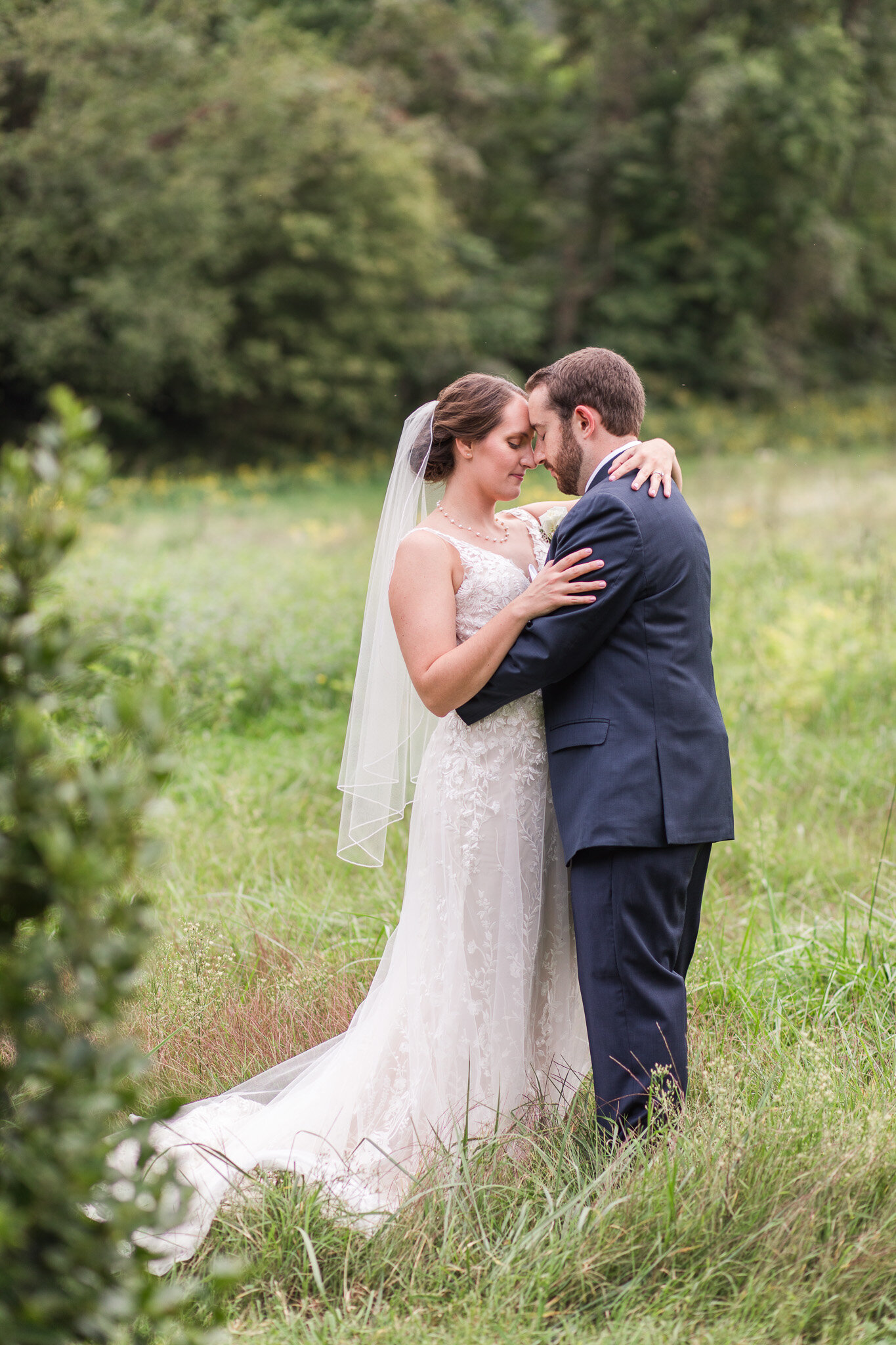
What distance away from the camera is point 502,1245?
7.66 feet

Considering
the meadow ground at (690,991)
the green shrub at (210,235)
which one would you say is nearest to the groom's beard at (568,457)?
the meadow ground at (690,991)

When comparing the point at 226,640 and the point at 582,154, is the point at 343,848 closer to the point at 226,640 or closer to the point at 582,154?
the point at 226,640

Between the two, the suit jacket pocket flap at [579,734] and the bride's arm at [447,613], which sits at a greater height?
the bride's arm at [447,613]

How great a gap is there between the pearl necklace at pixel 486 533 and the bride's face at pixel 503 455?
115 millimetres

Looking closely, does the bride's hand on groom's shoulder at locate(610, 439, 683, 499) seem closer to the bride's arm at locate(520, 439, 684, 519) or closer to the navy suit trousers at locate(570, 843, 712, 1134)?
the bride's arm at locate(520, 439, 684, 519)

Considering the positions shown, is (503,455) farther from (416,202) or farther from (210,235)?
(416,202)

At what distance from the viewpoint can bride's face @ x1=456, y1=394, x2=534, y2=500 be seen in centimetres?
299

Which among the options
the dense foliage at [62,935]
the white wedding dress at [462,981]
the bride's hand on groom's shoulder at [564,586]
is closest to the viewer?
the dense foliage at [62,935]

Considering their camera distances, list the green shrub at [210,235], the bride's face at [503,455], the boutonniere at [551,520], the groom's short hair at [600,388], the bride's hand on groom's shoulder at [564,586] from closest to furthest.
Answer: the bride's hand on groom's shoulder at [564,586] < the groom's short hair at [600,388] < the bride's face at [503,455] < the boutonniere at [551,520] < the green shrub at [210,235]

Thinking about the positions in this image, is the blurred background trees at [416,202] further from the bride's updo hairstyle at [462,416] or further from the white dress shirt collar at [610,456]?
the white dress shirt collar at [610,456]

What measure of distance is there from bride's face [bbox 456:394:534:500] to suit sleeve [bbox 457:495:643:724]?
432 millimetres

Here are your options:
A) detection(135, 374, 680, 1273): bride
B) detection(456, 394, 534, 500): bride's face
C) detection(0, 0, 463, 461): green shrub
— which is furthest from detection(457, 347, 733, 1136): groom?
detection(0, 0, 463, 461): green shrub

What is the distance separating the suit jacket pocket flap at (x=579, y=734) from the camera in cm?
260

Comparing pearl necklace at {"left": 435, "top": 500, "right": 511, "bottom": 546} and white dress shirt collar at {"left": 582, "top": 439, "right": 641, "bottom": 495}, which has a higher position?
white dress shirt collar at {"left": 582, "top": 439, "right": 641, "bottom": 495}
